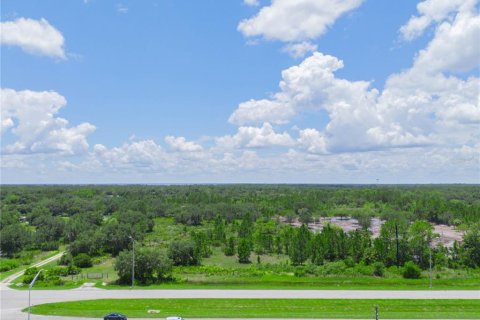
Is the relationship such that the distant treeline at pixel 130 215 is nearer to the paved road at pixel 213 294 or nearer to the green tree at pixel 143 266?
the green tree at pixel 143 266

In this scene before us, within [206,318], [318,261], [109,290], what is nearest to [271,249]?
[318,261]

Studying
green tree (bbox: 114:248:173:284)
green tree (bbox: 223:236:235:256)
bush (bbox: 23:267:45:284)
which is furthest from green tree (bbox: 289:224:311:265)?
bush (bbox: 23:267:45:284)

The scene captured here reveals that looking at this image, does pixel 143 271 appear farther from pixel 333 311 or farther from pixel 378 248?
pixel 378 248

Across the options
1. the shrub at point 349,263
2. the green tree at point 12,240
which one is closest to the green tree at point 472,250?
the shrub at point 349,263

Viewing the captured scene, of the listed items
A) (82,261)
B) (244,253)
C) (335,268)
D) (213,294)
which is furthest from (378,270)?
(82,261)

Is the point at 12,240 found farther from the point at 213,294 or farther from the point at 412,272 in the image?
the point at 412,272
